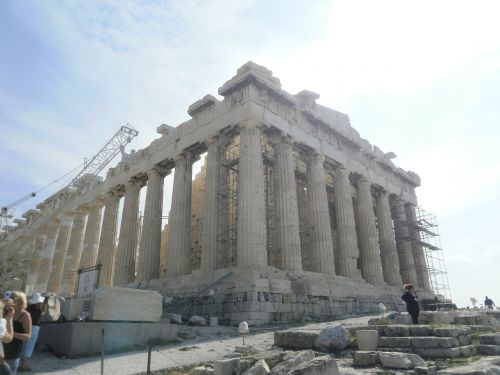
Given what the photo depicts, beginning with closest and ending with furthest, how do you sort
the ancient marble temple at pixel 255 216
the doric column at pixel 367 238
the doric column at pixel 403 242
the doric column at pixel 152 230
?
the ancient marble temple at pixel 255 216, the doric column at pixel 152 230, the doric column at pixel 367 238, the doric column at pixel 403 242

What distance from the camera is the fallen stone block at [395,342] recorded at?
352 inches

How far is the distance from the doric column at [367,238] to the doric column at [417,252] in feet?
25.4

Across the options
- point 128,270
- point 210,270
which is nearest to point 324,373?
point 210,270

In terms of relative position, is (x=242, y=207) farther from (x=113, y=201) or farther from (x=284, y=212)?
(x=113, y=201)

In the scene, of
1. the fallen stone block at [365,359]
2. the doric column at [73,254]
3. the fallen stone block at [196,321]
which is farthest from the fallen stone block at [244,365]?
the doric column at [73,254]

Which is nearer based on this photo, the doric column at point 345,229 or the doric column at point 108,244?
the doric column at point 345,229

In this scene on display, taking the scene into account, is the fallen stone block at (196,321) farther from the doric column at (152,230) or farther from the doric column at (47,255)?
the doric column at (47,255)

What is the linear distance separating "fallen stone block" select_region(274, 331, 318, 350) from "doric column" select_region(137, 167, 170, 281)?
1645cm

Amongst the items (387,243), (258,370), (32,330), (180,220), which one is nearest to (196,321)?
(32,330)

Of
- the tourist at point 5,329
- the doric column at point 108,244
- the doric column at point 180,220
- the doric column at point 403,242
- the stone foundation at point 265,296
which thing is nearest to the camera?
the tourist at point 5,329

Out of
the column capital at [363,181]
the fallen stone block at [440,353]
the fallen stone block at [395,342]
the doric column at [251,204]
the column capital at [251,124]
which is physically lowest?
the fallen stone block at [440,353]

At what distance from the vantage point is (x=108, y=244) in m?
31.3

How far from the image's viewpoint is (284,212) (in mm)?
22281

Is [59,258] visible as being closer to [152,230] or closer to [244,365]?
[152,230]
